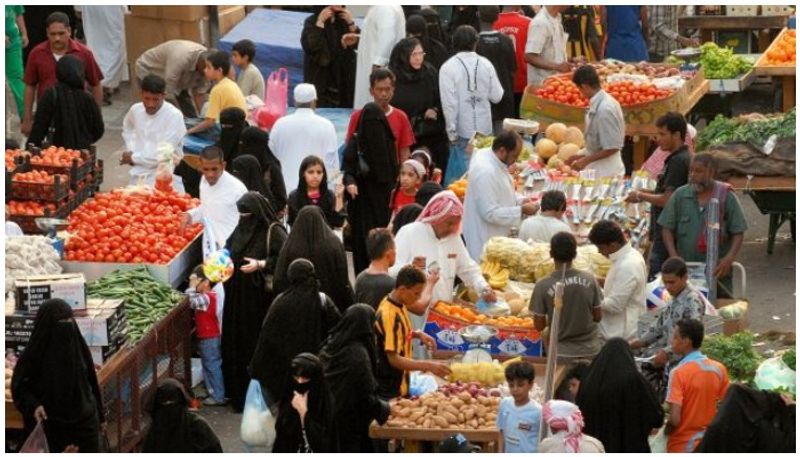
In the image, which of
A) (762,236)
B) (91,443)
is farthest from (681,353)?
(762,236)

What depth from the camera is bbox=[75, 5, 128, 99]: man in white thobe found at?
1911cm

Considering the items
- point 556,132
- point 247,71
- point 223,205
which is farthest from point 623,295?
point 247,71

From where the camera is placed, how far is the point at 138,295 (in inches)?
466

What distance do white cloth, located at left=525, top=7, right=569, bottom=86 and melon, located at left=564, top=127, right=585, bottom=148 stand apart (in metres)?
1.73

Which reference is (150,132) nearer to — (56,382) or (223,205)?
(223,205)

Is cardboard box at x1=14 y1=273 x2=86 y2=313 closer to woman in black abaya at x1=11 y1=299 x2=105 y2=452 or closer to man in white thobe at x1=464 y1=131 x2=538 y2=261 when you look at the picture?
woman in black abaya at x1=11 y1=299 x2=105 y2=452

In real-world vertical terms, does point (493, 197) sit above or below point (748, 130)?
below

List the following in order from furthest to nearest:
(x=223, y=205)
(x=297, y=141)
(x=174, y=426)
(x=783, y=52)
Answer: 1. (x=783, y=52)
2. (x=297, y=141)
3. (x=223, y=205)
4. (x=174, y=426)

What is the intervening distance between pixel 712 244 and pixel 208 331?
3114 millimetres

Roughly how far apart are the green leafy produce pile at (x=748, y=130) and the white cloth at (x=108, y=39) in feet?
21.3

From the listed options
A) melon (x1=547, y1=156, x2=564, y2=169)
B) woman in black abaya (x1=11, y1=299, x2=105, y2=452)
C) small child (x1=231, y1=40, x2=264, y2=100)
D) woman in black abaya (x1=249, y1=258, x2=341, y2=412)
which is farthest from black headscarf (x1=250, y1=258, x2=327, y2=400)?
small child (x1=231, y1=40, x2=264, y2=100)

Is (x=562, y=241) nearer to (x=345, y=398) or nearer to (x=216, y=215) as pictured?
(x=345, y=398)

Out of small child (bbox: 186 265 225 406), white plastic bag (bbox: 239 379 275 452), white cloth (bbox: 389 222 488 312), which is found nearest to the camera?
white plastic bag (bbox: 239 379 275 452)

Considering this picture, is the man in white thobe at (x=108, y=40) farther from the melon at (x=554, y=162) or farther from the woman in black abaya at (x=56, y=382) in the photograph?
the woman in black abaya at (x=56, y=382)
